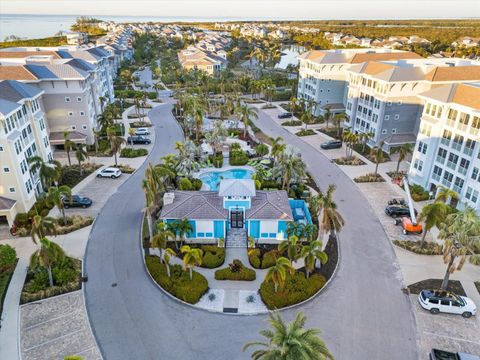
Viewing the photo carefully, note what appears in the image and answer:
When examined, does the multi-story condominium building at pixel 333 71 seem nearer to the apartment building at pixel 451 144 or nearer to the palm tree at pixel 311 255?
the apartment building at pixel 451 144

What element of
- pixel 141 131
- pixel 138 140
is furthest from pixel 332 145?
pixel 141 131

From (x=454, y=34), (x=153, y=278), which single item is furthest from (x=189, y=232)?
(x=454, y=34)

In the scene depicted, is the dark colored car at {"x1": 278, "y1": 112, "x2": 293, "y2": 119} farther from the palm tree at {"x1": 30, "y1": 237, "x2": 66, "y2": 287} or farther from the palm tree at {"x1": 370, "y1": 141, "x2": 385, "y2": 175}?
the palm tree at {"x1": 30, "y1": 237, "x2": 66, "y2": 287}

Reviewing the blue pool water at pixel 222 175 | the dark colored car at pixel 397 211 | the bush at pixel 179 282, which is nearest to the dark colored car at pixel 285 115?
the blue pool water at pixel 222 175

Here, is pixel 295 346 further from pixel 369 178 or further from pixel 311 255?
pixel 369 178

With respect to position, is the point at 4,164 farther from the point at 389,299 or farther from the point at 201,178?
the point at 389,299
